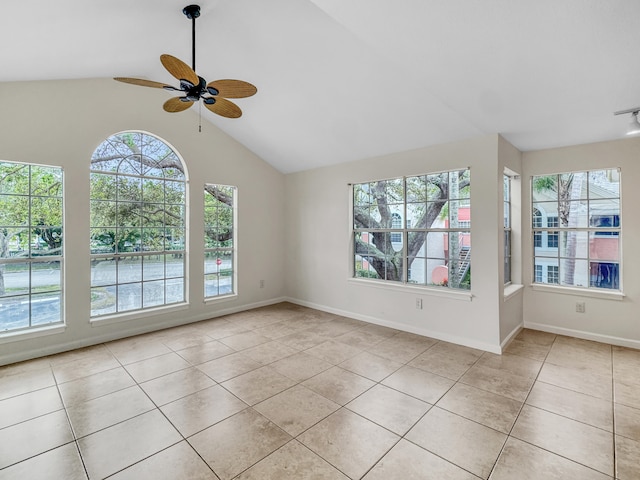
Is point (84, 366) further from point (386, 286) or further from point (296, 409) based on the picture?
point (386, 286)

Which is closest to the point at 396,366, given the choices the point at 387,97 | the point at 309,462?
the point at 309,462

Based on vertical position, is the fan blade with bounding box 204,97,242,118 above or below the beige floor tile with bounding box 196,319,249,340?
above

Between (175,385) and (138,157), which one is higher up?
(138,157)

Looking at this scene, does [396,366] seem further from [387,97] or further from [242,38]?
[242,38]

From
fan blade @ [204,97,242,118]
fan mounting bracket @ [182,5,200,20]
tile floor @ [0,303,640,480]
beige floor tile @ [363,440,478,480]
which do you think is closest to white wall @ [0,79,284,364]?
tile floor @ [0,303,640,480]

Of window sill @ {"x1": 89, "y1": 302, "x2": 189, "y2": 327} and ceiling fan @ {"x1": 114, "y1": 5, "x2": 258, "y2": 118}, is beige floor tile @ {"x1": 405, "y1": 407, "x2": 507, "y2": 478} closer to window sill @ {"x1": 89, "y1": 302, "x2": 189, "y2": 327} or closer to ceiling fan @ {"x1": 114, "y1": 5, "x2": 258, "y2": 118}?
ceiling fan @ {"x1": 114, "y1": 5, "x2": 258, "y2": 118}

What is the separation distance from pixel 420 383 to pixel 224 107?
3.11 metres

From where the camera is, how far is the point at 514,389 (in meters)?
2.72

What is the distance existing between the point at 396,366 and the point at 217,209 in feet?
11.8

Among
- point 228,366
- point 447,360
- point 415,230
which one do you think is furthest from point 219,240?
point 447,360

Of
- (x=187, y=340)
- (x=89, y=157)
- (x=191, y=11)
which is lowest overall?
(x=187, y=340)

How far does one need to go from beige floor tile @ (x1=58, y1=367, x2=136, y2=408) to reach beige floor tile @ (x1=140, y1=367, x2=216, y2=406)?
8.9 inches

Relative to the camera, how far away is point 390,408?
2.46 metres

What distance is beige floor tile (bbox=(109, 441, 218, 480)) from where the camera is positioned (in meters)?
1.77
